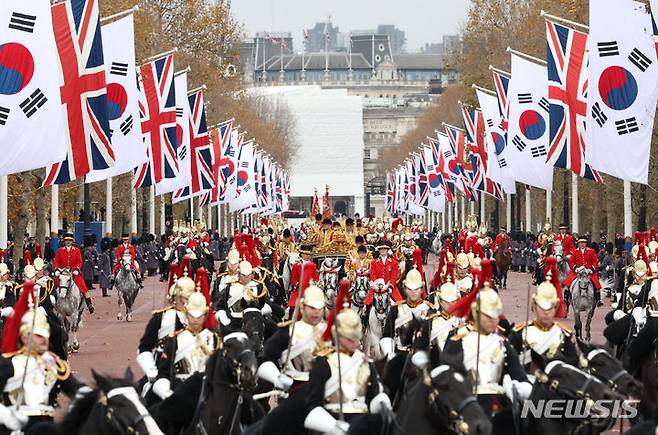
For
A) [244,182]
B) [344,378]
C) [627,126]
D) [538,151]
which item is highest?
[627,126]

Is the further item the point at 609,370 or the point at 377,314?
the point at 377,314

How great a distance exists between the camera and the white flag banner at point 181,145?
43094 mm

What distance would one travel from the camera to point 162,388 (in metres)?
12.8

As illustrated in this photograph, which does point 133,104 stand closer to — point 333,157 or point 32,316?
point 32,316

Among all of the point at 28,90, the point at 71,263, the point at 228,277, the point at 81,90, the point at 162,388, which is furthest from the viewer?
the point at 81,90

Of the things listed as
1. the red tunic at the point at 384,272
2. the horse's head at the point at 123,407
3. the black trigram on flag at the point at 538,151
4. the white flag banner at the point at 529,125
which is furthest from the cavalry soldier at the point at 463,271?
the black trigram on flag at the point at 538,151

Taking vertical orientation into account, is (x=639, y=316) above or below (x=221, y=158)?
below

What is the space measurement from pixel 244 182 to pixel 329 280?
4703 centimetres

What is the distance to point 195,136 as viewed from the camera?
156 ft

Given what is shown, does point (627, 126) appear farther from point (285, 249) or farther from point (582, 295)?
point (285, 249)

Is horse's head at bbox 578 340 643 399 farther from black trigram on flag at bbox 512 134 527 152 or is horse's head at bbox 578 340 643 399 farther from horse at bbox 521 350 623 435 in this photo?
black trigram on flag at bbox 512 134 527 152

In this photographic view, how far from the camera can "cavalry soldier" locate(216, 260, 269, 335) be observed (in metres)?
20.0

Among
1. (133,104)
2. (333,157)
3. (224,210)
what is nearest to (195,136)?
(133,104)

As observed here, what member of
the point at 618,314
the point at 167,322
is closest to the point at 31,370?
the point at 167,322
